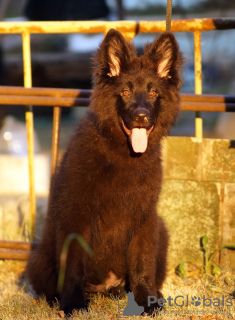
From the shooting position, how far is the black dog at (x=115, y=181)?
3.21 m

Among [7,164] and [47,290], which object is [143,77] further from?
[7,164]

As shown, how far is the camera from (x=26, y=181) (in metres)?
7.69

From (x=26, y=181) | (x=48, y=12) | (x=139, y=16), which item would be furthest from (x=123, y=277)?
(x=139, y=16)

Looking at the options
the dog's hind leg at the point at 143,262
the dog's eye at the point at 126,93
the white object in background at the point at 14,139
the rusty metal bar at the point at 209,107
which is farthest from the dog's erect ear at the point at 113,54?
the white object in background at the point at 14,139

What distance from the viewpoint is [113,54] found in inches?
133

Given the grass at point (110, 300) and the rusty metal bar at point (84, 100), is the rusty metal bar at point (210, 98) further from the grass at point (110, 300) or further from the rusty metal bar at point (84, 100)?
the grass at point (110, 300)

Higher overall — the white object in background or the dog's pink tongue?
the dog's pink tongue

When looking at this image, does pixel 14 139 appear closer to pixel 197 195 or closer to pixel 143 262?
pixel 197 195

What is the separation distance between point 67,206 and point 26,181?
4.61 metres

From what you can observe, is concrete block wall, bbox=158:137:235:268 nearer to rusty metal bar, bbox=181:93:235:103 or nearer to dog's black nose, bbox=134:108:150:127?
rusty metal bar, bbox=181:93:235:103

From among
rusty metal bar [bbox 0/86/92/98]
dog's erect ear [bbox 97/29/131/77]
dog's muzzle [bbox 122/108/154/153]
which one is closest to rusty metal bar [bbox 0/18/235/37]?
rusty metal bar [bbox 0/86/92/98]

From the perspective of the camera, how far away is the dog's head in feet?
10.8

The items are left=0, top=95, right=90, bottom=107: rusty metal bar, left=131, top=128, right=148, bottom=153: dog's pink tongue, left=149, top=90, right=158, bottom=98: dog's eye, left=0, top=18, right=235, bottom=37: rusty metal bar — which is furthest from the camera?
left=0, top=18, right=235, bottom=37: rusty metal bar

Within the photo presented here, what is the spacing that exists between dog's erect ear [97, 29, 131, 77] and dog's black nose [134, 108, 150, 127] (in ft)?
1.35
